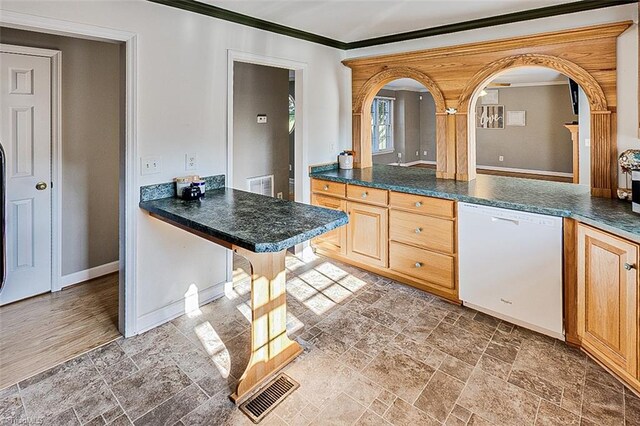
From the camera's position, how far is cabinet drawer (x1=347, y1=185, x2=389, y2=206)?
3.45 m

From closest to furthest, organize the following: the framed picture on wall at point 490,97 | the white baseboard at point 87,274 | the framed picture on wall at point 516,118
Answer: the white baseboard at point 87,274
the framed picture on wall at point 516,118
the framed picture on wall at point 490,97

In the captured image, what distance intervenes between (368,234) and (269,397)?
76.9 inches

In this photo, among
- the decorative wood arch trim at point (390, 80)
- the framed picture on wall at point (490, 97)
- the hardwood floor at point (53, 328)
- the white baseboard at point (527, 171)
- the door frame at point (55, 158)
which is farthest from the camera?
the framed picture on wall at point (490, 97)

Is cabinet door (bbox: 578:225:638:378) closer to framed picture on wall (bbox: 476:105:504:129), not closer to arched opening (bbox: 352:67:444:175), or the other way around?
arched opening (bbox: 352:67:444:175)

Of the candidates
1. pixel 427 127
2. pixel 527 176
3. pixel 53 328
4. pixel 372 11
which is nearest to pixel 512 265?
pixel 372 11

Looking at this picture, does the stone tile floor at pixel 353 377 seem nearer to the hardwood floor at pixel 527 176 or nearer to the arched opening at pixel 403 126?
the hardwood floor at pixel 527 176

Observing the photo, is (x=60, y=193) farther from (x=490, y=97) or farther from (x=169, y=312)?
(x=490, y=97)

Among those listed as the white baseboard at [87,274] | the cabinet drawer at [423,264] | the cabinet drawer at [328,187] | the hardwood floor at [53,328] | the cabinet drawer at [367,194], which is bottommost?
the hardwood floor at [53,328]

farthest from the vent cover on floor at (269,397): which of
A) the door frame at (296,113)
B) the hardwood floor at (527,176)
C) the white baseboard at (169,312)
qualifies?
the hardwood floor at (527,176)

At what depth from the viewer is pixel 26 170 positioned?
3.08 m

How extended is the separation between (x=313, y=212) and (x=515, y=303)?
1.62 meters

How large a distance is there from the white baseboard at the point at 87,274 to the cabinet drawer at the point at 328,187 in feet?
6.76

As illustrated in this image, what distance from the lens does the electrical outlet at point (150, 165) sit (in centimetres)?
260

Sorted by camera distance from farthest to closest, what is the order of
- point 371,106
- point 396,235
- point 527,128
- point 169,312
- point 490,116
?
point 490,116, point 527,128, point 371,106, point 396,235, point 169,312
